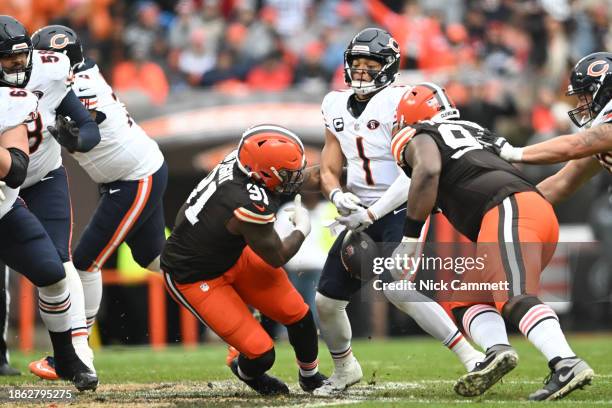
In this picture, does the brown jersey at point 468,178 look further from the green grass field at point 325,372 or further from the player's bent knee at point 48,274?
the player's bent knee at point 48,274

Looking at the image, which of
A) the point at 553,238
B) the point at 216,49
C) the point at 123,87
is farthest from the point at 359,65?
the point at 216,49

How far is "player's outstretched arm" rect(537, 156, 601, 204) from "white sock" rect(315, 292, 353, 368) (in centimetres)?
131

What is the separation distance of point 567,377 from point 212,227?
1.92m

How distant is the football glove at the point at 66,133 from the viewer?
6.39m

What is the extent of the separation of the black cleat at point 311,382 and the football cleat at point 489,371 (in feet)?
3.52

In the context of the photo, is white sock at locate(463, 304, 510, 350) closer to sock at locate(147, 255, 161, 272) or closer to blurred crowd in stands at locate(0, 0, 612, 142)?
sock at locate(147, 255, 161, 272)

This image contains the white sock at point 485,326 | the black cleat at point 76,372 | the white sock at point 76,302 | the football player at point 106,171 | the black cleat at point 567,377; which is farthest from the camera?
the football player at point 106,171

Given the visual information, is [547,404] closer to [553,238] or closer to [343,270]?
[553,238]

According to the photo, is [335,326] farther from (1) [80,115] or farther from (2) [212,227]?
(1) [80,115]

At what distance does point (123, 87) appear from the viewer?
42.3 feet

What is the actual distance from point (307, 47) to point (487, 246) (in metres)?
8.78

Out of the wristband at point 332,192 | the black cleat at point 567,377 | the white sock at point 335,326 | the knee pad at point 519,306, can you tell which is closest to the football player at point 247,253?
the white sock at point 335,326

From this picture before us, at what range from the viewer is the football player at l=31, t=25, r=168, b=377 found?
23.4 feet

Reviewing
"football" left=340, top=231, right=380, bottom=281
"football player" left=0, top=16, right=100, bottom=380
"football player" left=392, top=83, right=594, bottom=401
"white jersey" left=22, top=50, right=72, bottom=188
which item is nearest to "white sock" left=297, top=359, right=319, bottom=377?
"football" left=340, top=231, right=380, bottom=281
